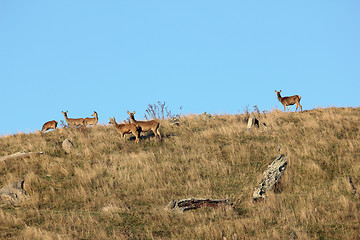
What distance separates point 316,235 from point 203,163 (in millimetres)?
8227

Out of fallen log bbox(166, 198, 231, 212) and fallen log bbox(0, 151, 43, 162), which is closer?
fallen log bbox(166, 198, 231, 212)

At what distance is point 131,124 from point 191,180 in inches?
244

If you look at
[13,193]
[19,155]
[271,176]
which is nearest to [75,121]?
[19,155]

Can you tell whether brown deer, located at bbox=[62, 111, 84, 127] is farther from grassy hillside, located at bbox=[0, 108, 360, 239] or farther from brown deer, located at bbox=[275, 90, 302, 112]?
brown deer, located at bbox=[275, 90, 302, 112]

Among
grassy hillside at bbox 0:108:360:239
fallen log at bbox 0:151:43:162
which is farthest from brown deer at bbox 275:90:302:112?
fallen log at bbox 0:151:43:162

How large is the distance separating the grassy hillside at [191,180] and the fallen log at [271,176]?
31 cm

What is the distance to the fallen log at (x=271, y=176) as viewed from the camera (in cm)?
1523

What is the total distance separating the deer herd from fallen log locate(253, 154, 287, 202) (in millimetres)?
7268

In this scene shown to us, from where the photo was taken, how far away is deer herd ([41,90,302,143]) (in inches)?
875

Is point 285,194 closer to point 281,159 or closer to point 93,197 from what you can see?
point 281,159

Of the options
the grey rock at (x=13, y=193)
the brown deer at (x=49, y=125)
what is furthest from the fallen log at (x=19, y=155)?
the brown deer at (x=49, y=125)

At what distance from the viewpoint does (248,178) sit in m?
17.3

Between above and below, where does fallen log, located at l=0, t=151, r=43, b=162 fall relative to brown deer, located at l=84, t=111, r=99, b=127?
below

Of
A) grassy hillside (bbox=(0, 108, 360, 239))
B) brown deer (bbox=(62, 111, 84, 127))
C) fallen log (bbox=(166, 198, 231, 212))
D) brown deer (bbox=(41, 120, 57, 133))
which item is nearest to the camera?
grassy hillside (bbox=(0, 108, 360, 239))
